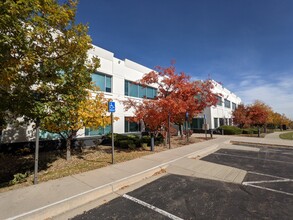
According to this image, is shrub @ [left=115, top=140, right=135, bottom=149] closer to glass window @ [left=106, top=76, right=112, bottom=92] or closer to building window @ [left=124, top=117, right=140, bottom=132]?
building window @ [left=124, top=117, right=140, bottom=132]

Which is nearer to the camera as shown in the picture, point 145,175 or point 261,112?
point 145,175

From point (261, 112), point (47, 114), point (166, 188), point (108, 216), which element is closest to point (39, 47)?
point (47, 114)

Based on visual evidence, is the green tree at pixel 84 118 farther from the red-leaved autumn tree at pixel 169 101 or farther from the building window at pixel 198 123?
the building window at pixel 198 123

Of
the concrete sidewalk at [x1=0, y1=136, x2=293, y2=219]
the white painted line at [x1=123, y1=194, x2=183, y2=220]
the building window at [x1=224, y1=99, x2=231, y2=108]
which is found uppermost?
the building window at [x1=224, y1=99, x2=231, y2=108]

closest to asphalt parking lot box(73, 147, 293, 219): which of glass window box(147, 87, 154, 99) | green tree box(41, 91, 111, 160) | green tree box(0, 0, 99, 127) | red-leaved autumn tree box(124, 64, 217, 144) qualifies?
green tree box(0, 0, 99, 127)

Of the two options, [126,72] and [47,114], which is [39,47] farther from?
[126,72]

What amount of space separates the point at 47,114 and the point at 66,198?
2.82m

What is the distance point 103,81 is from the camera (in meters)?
14.6

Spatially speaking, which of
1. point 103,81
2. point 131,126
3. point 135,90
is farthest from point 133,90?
point 103,81

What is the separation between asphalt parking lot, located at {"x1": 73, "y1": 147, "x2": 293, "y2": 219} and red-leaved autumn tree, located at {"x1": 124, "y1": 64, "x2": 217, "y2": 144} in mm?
5226

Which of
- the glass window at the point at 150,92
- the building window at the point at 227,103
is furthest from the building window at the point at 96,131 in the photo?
the building window at the point at 227,103

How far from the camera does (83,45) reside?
5848 millimetres

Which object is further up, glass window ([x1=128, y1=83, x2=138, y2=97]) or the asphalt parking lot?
glass window ([x1=128, y1=83, x2=138, y2=97])

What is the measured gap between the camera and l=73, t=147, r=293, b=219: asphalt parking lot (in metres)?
3.79
